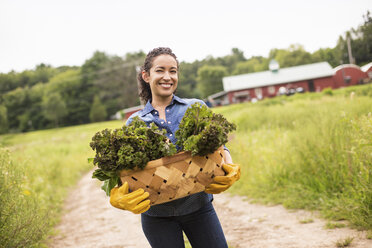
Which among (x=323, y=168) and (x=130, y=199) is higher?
(x=130, y=199)

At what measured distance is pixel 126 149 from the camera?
1.63 meters

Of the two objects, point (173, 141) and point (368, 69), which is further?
point (368, 69)

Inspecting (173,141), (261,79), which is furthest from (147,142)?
(261,79)

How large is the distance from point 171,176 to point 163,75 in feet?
2.45

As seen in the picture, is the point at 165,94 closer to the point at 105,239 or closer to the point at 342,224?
the point at 342,224

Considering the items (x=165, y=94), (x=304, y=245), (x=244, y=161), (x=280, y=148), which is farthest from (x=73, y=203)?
(x=165, y=94)

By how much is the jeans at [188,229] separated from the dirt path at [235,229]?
1976mm

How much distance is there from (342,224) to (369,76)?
12.7ft

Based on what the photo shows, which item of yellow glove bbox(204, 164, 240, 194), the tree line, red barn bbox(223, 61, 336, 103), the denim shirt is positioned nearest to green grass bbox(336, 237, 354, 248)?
the denim shirt

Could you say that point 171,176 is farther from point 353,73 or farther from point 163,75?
point 353,73

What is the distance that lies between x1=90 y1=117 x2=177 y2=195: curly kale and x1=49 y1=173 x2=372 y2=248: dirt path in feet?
8.37

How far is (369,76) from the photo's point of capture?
6359mm

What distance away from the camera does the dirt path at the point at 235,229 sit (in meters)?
3.63

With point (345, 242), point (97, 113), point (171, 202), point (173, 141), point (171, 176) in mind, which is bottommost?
point (345, 242)
